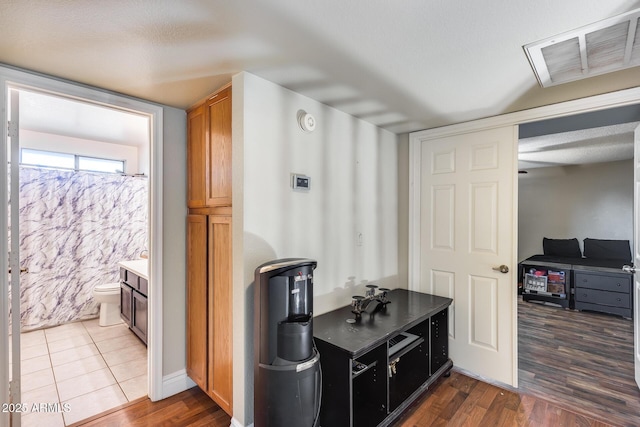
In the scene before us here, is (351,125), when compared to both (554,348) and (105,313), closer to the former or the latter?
(554,348)

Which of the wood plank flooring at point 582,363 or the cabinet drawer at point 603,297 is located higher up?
the cabinet drawer at point 603,297

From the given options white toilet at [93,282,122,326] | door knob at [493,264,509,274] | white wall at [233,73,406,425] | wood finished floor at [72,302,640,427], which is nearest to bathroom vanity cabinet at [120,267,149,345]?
white toilet at [93,282,122,326]

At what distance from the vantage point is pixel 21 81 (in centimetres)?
169

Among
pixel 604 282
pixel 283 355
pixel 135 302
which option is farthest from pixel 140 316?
pixel 604 282

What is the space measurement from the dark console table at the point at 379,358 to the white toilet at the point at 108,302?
2.98m

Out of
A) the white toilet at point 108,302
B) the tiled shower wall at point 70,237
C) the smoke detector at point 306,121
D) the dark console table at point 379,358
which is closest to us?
the dark console table at point 379,358

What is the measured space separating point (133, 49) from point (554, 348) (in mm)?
4430

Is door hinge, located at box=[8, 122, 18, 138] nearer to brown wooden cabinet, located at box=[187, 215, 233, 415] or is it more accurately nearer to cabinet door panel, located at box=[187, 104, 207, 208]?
cabinet door panel, located at box=[187, 104, 207, 208]

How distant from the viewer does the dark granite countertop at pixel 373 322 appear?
173 centimetres

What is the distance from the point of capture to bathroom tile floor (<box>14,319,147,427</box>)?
2135 mm

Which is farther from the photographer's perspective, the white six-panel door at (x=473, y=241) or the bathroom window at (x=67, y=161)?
the bathroom window at (x=67, y=161)

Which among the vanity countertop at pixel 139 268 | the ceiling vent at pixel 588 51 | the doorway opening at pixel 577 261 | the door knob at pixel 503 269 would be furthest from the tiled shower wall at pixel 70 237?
the doorway opening at pixel 577 261

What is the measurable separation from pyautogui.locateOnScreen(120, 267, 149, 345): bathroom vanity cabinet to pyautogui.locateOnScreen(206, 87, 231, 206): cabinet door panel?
1407mm

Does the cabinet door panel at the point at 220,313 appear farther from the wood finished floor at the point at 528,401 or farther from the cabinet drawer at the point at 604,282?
the cabinet drawer at the point at 604,282
